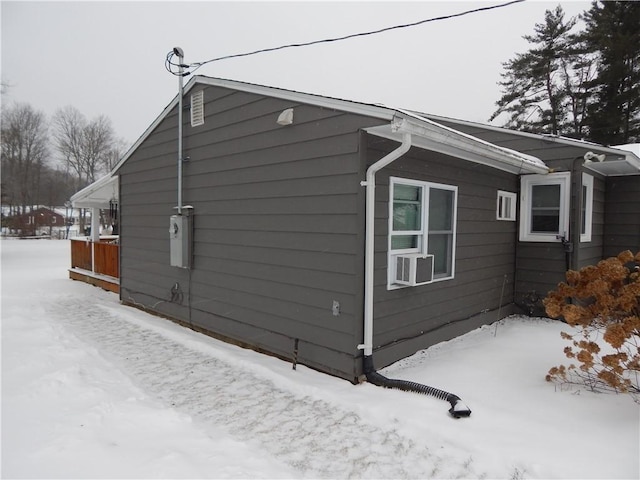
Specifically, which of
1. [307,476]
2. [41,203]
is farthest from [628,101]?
[41,203]

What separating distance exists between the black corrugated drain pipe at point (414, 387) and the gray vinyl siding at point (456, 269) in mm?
213

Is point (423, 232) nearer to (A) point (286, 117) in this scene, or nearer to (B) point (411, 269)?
(B) point (411, 269)

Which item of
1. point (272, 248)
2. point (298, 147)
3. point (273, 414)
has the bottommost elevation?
point (273, 414)

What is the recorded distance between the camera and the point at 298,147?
441 cm

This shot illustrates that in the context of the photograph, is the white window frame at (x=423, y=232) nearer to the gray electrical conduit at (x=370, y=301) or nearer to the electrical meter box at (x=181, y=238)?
the gray electrical conduit at (x=370, y=301)

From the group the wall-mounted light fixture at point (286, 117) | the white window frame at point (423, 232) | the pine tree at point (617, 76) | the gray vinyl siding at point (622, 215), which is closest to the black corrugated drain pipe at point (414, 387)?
the white window frame at point (423, 232)

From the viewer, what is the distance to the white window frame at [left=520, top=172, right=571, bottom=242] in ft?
20.5

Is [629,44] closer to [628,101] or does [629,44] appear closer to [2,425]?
[628,101]

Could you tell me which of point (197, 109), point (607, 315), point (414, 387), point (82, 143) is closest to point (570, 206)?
point (607, 315)

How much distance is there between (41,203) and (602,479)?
45.9 metres

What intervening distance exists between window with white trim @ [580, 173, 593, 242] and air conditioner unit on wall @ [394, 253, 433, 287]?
11.7 feet

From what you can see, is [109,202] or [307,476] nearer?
[307,476]

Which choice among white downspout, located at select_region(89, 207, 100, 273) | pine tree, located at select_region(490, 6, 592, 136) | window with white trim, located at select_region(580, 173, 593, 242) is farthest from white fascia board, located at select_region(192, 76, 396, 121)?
pine tree, located at select_region(490, 6, 592, 136)

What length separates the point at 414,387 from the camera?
3.63 meters
